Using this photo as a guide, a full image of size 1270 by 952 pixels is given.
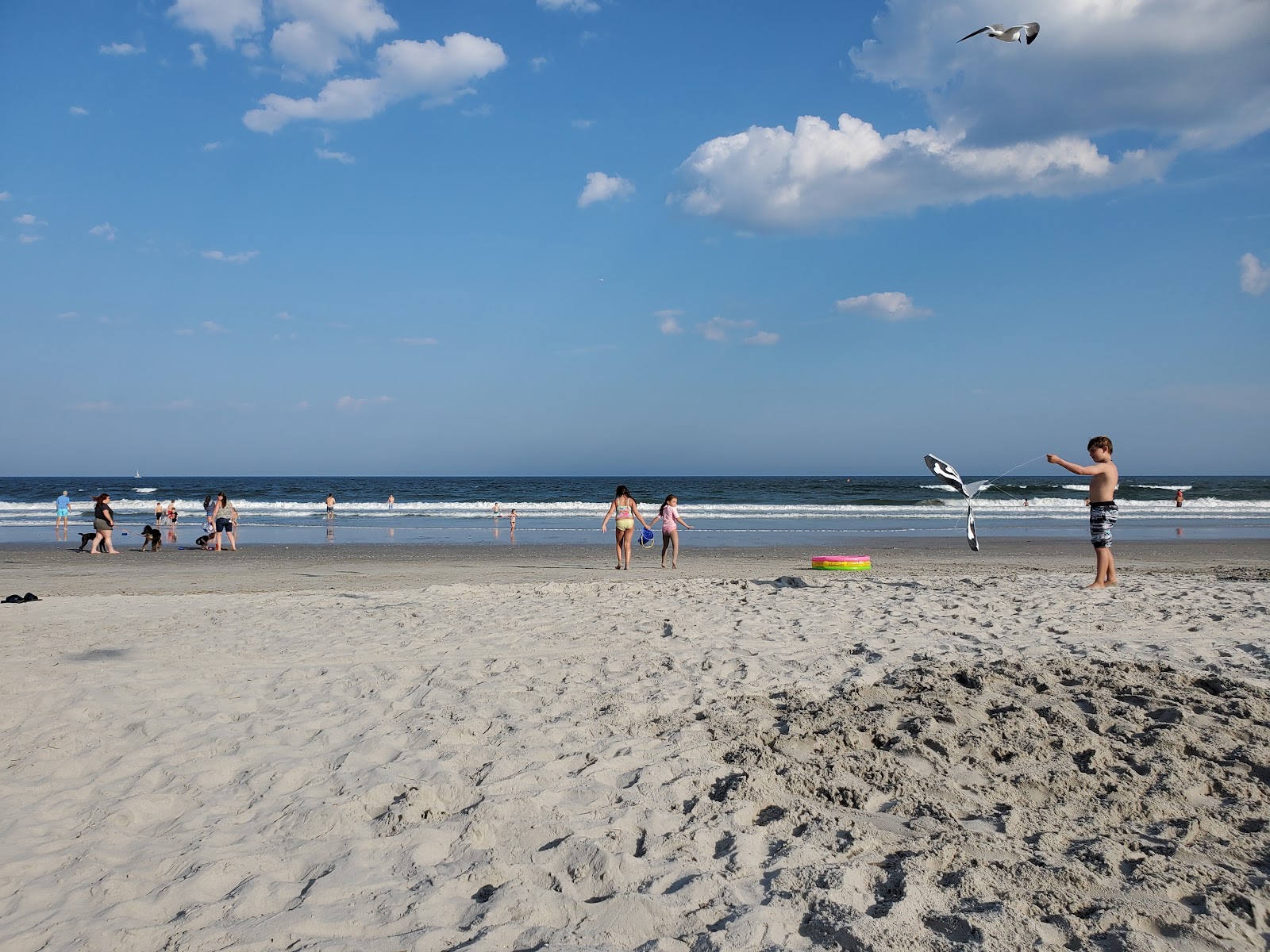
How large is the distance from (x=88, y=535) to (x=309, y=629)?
16323 mm

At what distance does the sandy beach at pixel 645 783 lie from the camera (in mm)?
3008

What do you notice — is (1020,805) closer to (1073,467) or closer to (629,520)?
(1073,467)

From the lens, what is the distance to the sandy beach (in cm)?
301

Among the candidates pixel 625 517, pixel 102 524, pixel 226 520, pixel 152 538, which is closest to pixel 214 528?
pixel 226 520

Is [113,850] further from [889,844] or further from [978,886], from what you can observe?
[978,886]

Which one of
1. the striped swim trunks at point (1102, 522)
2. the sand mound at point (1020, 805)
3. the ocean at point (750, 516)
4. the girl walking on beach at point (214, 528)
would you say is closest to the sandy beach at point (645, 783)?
the sand mound at point (1020, 805)

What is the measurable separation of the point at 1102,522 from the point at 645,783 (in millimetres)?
7868

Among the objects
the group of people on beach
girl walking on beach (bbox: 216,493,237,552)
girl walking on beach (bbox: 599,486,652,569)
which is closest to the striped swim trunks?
the group of people on beach

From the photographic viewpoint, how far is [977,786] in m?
4.06

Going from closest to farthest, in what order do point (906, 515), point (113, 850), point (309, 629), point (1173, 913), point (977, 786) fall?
point (1173, 913)
point (113, 850)
point (977, 786)
point (309, 629)
point (906, 515)

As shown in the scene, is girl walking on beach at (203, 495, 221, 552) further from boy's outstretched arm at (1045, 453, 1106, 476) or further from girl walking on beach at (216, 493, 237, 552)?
boy's outstretched arm at (1045, 453, 1106, 476)

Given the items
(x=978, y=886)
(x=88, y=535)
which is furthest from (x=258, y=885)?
(x=88, y=535)

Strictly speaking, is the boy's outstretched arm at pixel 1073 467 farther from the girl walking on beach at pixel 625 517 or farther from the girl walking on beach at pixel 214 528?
the girl walking on beach at pixel 214 528

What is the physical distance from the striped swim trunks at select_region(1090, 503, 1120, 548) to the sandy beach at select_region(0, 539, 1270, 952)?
4.94 feet
